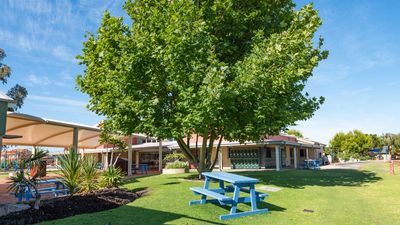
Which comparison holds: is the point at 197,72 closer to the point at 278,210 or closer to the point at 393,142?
the point at 278,210

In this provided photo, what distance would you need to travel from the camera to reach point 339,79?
22.1 metres

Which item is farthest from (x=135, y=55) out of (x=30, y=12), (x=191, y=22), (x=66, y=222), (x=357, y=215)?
(x=357, y=215)

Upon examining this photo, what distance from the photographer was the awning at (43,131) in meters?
17.7

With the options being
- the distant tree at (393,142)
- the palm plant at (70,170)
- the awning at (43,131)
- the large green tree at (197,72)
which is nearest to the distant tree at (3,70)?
the awning at (43,131)

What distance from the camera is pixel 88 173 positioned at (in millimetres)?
11750

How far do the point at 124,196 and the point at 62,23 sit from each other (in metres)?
10.6

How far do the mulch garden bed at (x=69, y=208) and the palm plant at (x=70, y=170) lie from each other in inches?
20.4

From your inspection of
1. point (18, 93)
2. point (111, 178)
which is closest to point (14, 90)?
point (18, 93)

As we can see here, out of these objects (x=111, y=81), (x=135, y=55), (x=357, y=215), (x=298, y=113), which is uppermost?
(x=135, y=55)

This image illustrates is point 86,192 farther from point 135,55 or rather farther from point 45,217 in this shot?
point 135,55

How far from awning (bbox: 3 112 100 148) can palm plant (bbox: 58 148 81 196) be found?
7376mm

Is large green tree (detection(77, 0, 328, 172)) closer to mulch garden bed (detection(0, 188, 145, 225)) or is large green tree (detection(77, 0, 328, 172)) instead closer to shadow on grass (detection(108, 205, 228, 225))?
mulch garden bed (detection(0, 188, 145, 225))

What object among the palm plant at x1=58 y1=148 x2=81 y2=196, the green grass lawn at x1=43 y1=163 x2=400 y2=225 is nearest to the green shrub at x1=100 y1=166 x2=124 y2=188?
the palm plant at x1=58 y1=148 x2=81 y2=196

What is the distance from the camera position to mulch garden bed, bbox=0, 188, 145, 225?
7570 mm
